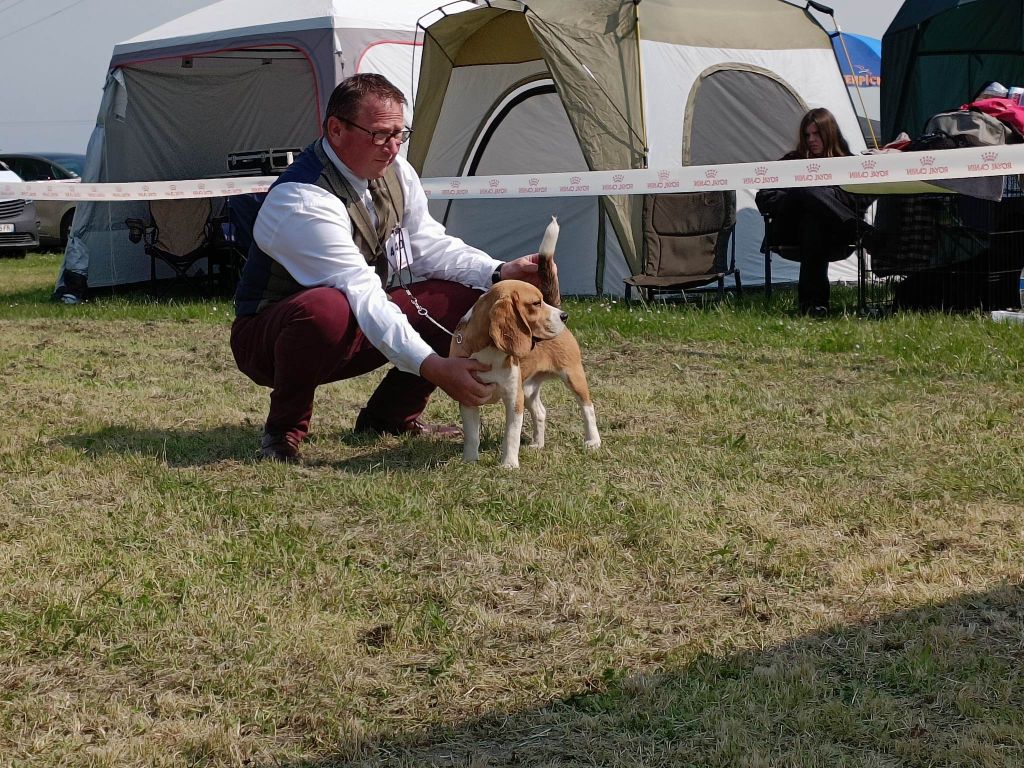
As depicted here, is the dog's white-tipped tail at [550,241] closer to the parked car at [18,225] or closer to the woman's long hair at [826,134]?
the woman's long hair at [826,134]

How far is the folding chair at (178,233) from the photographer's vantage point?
35.9 feet

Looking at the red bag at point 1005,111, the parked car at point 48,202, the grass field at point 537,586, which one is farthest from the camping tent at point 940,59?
the parked car at point 48,202

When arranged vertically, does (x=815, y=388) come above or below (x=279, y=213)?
below

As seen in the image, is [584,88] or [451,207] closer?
[584,88]

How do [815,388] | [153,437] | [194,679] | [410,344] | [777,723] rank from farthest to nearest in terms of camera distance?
[815,388]
[153,437]
[410,344]
[194,679]
[777,723]

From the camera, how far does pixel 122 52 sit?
11445 mm

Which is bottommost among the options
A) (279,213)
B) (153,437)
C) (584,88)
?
(153,437)

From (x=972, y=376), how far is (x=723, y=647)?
3.43 m

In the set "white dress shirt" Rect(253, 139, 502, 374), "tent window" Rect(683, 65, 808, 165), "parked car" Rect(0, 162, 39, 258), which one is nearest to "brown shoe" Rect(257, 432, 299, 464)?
"white dress shirt" Rect(253, 139, 502, 374)

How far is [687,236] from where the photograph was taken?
8945 millimetres

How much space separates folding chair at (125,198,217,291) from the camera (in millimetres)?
10945

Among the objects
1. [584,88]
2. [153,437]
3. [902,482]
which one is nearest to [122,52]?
[584,88]

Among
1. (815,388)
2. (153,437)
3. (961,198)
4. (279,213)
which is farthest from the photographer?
(961,198)

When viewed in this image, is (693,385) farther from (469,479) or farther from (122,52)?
(122,52)
